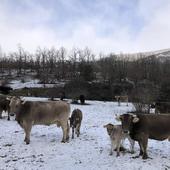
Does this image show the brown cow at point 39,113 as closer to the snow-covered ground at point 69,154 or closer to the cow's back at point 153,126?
the snow-covered ground at point 69,154

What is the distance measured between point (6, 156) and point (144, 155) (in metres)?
4.55

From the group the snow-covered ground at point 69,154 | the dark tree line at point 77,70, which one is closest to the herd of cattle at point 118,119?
the snow-covered ground at point 69,154

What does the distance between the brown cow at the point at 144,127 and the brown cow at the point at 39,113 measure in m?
3.51

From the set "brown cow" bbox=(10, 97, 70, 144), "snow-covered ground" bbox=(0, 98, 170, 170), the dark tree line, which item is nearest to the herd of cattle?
"brown cow" bbox=(10, 97, 70, 144)

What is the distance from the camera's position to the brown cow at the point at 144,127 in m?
10.3

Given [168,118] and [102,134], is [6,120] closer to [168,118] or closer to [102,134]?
[102,134]

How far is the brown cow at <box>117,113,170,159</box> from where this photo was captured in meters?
10.3

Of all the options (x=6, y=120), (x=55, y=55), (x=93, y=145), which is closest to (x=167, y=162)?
(x=93, y=145)

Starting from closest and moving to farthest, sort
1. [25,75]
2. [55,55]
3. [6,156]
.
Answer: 1. [6,156]
2. [25,75]
3. [55,55]

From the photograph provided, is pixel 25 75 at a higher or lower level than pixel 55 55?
lower

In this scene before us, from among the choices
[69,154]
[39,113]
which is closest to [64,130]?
[39,113]

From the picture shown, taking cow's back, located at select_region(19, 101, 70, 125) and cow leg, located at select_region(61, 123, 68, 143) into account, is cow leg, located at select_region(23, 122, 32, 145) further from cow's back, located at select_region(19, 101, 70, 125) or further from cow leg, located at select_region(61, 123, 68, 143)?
cow leg, located at select_region(61, 123, 68, 143)

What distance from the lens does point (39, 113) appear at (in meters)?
13.2

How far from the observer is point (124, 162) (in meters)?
9.94
